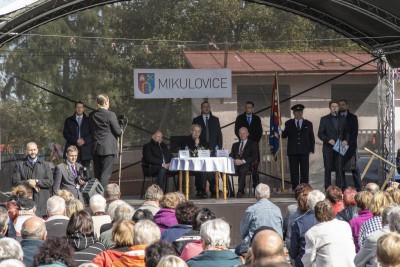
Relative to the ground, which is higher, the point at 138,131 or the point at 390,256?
the point at 138,131

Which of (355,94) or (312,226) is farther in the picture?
(355,94)

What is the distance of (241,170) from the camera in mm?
15852

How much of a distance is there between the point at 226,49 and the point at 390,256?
1249cm

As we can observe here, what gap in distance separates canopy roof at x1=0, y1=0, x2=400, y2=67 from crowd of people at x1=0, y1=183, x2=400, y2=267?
4.96m

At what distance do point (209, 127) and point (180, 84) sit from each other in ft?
3.67

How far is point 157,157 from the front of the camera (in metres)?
15.9

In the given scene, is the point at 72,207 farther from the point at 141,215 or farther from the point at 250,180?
the point at 250,180

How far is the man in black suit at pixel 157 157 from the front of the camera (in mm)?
15766

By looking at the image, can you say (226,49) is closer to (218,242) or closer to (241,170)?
(241,170)

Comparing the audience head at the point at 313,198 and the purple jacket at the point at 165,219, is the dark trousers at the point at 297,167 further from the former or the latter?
the purple jacket at the point at 165,219

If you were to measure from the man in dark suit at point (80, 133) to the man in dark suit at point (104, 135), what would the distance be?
38.2 inches

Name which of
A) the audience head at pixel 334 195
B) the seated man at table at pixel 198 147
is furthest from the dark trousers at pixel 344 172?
the audience head at pixel 334 195

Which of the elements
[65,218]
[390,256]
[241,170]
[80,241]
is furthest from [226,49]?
[390,256]

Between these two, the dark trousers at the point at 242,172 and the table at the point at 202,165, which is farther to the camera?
the dark trousers at the point at 242,172
